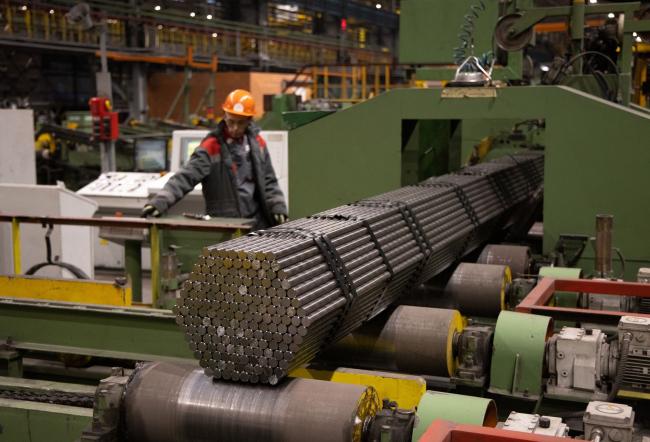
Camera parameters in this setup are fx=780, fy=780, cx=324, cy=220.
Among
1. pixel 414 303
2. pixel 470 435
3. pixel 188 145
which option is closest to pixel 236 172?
pixel 414 303

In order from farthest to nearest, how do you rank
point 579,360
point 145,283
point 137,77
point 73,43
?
1. point 137,77
2. point 73,43
3. point 145,283
4. point 579,360


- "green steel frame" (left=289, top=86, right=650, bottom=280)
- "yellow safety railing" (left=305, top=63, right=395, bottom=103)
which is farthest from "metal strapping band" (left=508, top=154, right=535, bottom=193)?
"yellow safety railing" (left=305, top=63, right=395, bottom=103)

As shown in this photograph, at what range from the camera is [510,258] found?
475cm

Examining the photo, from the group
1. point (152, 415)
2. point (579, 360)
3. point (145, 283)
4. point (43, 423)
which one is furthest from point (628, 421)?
point (145, 283)

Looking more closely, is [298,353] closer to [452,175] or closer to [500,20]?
[452,175]

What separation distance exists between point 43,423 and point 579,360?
7.05ft

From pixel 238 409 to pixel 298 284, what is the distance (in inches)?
17.0

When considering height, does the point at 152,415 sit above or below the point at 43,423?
above

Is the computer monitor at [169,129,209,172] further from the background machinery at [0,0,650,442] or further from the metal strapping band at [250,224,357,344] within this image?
the metal strapping band at [250,224,357,344]

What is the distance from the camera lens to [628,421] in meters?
2.40

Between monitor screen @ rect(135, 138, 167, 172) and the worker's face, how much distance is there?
6.60 meters

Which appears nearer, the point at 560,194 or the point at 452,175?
the point at 560,194

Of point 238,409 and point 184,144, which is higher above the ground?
point 184,144

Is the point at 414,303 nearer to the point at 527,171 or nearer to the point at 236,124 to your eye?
the point at 236,124
